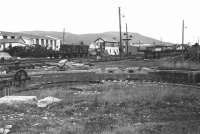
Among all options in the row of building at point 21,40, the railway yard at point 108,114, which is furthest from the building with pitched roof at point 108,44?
the railway yard at point 108,114

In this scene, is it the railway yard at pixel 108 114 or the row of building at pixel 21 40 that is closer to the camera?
the railway yard at pixel 108 114

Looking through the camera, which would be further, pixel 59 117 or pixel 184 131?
pixel 59 117

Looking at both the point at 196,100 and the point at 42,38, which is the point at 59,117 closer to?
the point at 196,100

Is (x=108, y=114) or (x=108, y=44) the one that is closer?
(x=108, y=114)

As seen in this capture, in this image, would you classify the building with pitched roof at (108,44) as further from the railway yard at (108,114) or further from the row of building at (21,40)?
the railway yard at (108,114)

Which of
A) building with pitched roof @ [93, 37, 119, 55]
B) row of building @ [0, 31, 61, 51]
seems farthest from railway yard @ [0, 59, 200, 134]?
building with pitched roof @ [93, 37, 119, 55]

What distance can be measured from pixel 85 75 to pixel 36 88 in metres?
4.63

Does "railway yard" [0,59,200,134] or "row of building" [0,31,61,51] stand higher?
"row of building" [0,31,61,51]

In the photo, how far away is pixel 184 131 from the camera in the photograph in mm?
5492

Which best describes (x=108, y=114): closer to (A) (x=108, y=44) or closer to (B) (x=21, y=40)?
(B) (x=21, y=40)

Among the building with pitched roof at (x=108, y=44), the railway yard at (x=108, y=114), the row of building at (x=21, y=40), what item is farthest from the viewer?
the building with pitched roof at (x=108, y=44)

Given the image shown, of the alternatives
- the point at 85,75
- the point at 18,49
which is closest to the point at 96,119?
the point at 85,75

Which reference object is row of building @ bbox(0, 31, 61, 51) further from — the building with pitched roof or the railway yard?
the railway yard

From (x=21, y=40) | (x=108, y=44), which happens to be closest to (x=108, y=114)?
(x=21, y=40)
